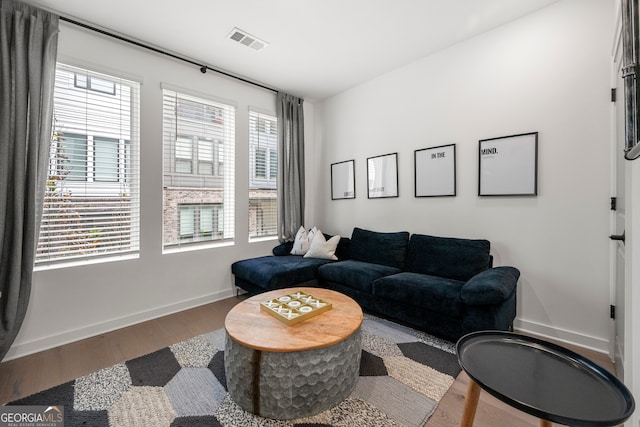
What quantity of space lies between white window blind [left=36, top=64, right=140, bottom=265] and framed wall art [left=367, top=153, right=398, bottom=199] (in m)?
2.72

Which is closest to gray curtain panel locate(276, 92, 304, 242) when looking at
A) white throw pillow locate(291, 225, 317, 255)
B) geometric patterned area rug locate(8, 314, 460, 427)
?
white throw pillow locate(291, 225, 317, 255)

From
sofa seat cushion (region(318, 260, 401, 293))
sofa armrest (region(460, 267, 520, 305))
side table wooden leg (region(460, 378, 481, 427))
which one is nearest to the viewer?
side table wooden leg (region(460, 378, 481, 427))

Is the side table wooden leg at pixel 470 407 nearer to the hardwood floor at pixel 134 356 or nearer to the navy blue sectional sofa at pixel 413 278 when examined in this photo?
the hardwood floor at pixel 134 356

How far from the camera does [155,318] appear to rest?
9.18ft

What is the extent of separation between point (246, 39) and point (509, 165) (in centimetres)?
282

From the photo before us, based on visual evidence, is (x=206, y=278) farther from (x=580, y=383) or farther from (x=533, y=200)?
(x=533, y=200)

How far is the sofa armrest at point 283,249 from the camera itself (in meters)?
3.74

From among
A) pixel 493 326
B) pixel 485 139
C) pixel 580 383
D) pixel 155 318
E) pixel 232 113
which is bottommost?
pixel 155 318

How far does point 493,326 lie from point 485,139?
175cm

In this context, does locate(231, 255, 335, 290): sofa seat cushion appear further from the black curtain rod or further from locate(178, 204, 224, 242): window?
the black curtain rod

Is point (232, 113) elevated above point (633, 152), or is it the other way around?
point (232, 113)

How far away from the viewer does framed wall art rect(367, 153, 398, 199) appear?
3422 mm

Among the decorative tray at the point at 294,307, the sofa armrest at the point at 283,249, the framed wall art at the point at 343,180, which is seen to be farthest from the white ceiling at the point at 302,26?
the decorative tray at the point at 294,307

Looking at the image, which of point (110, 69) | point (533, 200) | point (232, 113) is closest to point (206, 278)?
point (232, 113)
